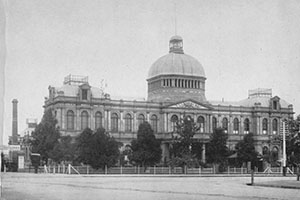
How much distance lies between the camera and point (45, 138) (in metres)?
62.4

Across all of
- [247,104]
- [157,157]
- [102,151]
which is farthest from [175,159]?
[247,104]

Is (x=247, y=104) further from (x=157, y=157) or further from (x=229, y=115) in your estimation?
(x=157, y=157)

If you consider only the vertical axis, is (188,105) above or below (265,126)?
above

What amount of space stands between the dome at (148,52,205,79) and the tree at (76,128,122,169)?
2884 centimetres

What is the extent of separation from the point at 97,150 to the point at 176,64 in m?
32.6

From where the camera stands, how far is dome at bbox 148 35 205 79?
271 feet

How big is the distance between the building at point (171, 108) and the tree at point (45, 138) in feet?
26.5

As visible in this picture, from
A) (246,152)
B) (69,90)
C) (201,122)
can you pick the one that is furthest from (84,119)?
(246,152)

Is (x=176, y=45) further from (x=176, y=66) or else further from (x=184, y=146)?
(x=184, y=146)

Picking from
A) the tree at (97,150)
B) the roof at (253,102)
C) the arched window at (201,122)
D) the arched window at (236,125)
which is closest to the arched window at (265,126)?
the roof at (253,102)

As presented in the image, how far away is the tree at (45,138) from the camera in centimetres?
6144

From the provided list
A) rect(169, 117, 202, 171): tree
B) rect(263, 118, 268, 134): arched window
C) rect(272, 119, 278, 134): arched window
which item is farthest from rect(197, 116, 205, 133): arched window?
rect(169, 117, 202, 171): tree

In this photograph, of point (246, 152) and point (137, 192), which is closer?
point (137, 192)

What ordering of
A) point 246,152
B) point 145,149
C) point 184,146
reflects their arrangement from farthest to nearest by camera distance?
1. point 246,152
2. point 145,149
3. point 184,146
